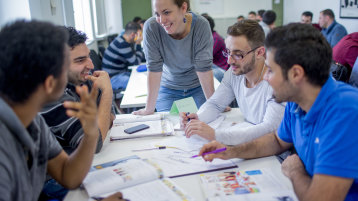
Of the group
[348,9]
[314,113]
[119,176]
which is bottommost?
[119,176]

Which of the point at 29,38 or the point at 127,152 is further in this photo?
the point at 127,152

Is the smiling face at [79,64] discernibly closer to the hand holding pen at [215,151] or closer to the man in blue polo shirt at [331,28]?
the hand holding pen at [215,151]

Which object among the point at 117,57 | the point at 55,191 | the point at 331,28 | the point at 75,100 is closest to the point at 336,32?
the point at 331,28

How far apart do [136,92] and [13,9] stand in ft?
3.80

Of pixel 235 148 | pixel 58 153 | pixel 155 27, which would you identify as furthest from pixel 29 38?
pixel 155 27

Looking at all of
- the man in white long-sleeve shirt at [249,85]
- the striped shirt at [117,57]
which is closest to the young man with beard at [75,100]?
the man in white long-sleeve shirt at [249,85]

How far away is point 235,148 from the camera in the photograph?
55.3 inches

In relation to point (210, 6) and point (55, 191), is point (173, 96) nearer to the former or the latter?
point (55, 191)

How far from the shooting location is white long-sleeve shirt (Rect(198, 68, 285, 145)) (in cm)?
157

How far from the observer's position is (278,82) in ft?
3.98

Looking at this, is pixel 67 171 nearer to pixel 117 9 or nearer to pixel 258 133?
pixel 258 133

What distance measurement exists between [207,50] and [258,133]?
0.91 metres

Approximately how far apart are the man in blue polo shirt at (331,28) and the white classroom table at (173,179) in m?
4.91

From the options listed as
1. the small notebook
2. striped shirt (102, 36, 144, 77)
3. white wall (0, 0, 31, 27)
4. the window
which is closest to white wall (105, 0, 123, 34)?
the window
